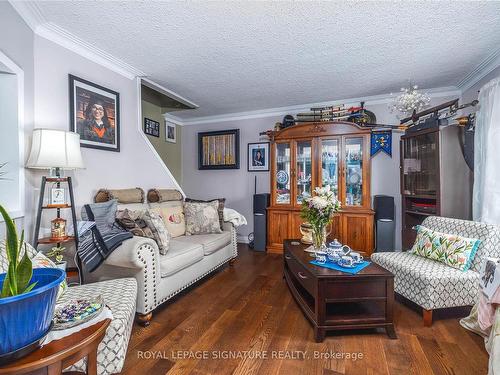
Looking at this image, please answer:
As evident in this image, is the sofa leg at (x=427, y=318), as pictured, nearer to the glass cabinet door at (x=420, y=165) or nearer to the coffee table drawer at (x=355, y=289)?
the coffee table drawer at (x=355, y=289)

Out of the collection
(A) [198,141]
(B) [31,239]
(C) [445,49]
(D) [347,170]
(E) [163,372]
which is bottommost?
(E) [163,372]

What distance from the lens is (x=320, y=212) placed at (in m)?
2.21

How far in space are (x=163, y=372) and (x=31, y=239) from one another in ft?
4.75

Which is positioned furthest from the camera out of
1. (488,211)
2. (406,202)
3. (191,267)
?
(406,202)

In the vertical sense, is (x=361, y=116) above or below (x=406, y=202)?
above

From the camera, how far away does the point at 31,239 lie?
6.31 feet

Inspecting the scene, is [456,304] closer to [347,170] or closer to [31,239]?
[347,170]

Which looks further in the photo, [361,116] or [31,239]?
[361,116]

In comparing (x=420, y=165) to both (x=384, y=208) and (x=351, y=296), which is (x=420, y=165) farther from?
(x=351, y=296)

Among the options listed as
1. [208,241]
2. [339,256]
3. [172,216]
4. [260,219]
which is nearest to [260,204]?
[260,219]

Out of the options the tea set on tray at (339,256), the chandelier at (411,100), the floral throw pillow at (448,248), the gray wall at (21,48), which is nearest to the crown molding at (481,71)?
the chandelier at (411,100)

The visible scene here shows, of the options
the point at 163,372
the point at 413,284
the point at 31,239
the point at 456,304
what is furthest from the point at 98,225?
the point at 456,304

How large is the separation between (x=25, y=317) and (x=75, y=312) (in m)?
0.34

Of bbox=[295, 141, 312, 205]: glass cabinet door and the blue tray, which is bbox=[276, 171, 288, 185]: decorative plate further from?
the blue tray
